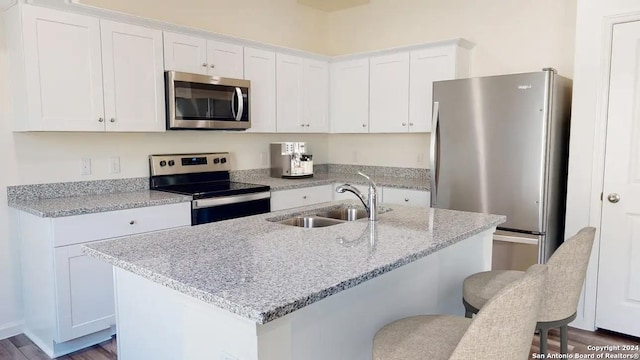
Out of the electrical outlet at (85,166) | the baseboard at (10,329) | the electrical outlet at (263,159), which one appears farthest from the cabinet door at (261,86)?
the baseboard at (10,329)

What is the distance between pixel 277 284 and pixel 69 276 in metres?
2.01

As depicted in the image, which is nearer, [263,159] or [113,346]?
[113,346]

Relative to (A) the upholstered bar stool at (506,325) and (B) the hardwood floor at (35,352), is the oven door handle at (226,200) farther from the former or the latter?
(A) the upholstered bar stool at (506,325)

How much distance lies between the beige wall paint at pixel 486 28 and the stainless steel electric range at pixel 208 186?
6.69ft

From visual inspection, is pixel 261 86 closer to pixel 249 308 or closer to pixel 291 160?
pixel 291 160

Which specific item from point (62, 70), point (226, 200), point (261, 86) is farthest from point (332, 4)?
point (62, 70)

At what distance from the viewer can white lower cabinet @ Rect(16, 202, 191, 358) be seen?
8.75 feet

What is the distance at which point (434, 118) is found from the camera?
11.3 feet

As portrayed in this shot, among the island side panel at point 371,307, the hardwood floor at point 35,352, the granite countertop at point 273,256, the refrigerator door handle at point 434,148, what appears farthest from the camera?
the refrigerator door handle at point 434,148

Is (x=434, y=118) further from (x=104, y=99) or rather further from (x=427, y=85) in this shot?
(x=104, y=99)

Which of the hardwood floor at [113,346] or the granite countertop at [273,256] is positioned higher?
the granite countertop at [273,256]

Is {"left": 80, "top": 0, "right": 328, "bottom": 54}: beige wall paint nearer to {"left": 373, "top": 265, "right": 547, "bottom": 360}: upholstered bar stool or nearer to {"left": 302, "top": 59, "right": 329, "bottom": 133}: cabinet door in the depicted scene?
{"left": 302, "top": 59, "right": 329, "bottom": 133}: cabinet door

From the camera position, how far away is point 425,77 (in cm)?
395

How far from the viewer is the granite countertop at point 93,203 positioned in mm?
2657
